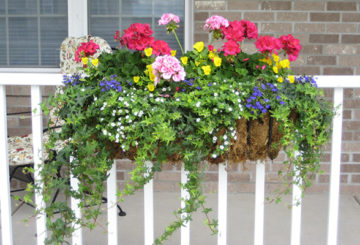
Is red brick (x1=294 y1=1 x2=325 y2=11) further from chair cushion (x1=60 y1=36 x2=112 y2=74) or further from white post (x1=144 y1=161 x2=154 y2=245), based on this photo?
white post (x1=144 y1=161 x2=154 y2=245)

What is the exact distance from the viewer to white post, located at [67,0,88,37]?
3419 mm

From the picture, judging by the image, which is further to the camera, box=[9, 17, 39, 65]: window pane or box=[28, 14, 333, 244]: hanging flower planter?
box=[9, 17, 39, 65]: window pane

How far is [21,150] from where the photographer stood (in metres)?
2.88

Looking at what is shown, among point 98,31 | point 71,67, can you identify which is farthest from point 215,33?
point 98,31

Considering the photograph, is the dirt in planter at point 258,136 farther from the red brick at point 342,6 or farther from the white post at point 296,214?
the red brick at point 342,6

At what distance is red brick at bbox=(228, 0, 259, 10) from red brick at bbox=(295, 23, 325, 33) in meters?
0.34

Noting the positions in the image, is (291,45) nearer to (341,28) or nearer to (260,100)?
(260,100)

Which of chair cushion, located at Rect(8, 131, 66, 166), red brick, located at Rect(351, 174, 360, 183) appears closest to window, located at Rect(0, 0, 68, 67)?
chair cushion, located at Rect(8, 131, 66, 166)

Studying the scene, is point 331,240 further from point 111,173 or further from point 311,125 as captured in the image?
point 111,173

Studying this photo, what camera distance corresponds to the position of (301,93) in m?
1.69

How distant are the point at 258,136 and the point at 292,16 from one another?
6.30 feet

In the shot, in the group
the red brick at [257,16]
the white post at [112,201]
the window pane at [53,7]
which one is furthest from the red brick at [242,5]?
the white post at [112,201]

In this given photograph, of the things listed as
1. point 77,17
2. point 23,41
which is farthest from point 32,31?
point 77,17

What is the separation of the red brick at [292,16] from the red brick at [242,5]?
185 millimetres
